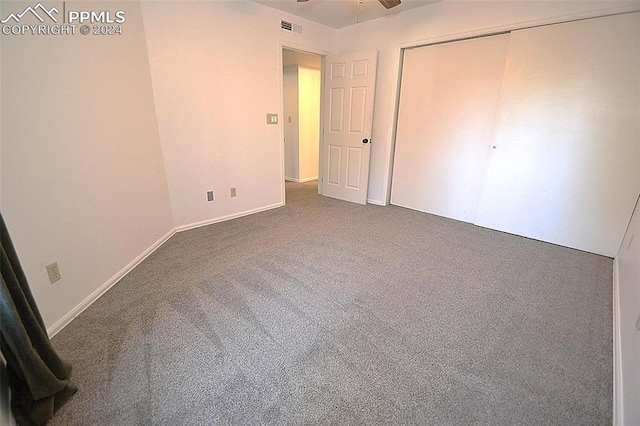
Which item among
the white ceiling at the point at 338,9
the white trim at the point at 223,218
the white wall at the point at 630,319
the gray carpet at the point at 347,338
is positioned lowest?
the gray carpet at the point at 347,338

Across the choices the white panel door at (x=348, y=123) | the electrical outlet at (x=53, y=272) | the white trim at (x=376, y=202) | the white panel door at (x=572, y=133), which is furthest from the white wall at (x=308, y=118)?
the electrical outlet at (x=53, y=272)

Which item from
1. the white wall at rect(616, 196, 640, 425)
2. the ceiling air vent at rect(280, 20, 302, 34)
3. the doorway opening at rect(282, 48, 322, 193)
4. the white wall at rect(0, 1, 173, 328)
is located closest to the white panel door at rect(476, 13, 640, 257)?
Answer: the white wall at rect(616, 196, 640, 425)

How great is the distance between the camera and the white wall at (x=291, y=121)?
201 inches

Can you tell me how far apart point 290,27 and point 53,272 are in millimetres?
3499

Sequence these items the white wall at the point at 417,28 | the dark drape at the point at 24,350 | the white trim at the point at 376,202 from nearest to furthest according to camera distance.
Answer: the dark drape at the point at 24,350
the white wall at the point at 417,28
the white trim at the point at 376,202

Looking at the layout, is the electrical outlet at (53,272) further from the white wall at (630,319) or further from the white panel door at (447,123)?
the white panel door at (447,123)

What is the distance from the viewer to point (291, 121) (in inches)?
210

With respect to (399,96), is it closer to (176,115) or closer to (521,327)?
(176,115)

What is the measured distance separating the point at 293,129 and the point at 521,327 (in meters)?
4.64

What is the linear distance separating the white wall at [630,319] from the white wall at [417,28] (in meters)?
1.84

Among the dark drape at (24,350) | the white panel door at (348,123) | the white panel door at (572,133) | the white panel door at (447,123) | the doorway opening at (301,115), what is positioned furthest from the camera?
the doorway opening at (301,115)

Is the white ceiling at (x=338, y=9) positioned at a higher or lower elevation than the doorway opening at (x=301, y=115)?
higher

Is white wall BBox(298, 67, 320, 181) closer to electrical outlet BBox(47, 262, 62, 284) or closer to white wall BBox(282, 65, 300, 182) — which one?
white wall BBox(282, 65, 300, 182)

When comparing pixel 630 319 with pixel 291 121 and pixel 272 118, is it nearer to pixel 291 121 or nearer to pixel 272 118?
pixel 272 118
